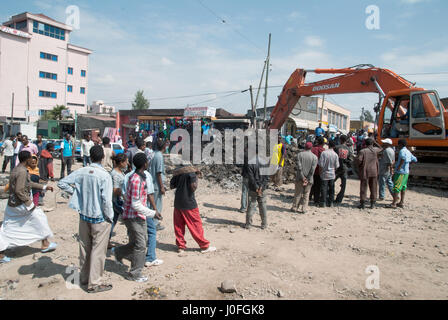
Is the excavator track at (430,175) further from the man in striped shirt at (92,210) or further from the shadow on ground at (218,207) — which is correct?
the man in striped shirt at (92,210)

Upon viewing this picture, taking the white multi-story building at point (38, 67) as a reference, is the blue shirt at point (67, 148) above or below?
below

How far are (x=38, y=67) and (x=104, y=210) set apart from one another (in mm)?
44617

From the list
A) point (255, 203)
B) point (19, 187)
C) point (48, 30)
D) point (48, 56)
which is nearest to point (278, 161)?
point (255, 203)

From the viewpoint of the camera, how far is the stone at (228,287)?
3.53 metres

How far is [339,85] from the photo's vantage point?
432 inches

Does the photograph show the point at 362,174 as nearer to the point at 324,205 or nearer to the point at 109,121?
the point at 324,205

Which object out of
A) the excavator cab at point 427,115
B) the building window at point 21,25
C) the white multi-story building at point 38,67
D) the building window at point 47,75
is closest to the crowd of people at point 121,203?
the excavator cab at point 427,115

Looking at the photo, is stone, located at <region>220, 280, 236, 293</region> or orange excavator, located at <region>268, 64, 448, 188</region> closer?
stone, located at <region>220, 280, 236, 293</region>

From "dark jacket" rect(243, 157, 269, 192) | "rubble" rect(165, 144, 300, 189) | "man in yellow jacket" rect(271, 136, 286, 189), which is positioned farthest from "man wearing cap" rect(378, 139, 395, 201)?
"dark jacket" rect(243, 157, 269, 192)

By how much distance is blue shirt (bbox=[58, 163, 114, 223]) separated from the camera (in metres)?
3.41

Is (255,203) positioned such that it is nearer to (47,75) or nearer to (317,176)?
(317,176)

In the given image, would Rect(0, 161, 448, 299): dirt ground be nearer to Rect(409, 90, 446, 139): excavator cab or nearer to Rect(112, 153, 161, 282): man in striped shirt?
Rect(112, 153, 161, 282): man in striped shirt

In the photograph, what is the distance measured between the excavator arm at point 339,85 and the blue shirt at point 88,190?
980 centimetres

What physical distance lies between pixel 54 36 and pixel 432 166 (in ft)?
155
